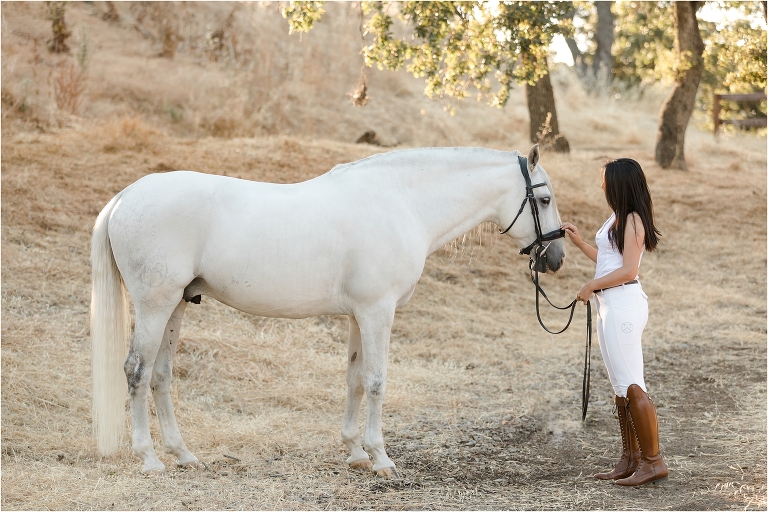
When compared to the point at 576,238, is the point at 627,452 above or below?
below

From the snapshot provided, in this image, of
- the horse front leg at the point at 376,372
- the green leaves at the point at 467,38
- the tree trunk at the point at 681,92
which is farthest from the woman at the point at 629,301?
the tree trunk at the point at 681,92

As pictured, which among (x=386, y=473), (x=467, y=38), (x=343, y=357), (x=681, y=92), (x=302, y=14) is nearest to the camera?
(x=386, y=473)

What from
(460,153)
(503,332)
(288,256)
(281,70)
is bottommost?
(503,332)

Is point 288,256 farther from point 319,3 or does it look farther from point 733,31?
point 733,31

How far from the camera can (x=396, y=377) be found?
6355mm

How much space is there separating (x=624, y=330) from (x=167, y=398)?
2522 millimetres

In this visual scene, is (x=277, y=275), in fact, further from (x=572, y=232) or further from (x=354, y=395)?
(x=572, y=232)

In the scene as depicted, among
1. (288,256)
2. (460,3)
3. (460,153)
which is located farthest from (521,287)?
(288,256)

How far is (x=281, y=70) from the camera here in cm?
1477

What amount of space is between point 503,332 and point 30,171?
5461mm

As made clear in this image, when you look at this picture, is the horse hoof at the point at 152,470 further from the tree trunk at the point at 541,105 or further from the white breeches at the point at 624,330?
the tree trunk at the point at 541,105

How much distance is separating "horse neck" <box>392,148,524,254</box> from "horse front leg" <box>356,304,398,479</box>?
60 centimetres

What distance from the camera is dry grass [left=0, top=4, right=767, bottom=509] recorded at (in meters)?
4.07

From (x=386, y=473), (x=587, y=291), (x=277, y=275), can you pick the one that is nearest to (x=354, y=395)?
(x=386, y=473)
